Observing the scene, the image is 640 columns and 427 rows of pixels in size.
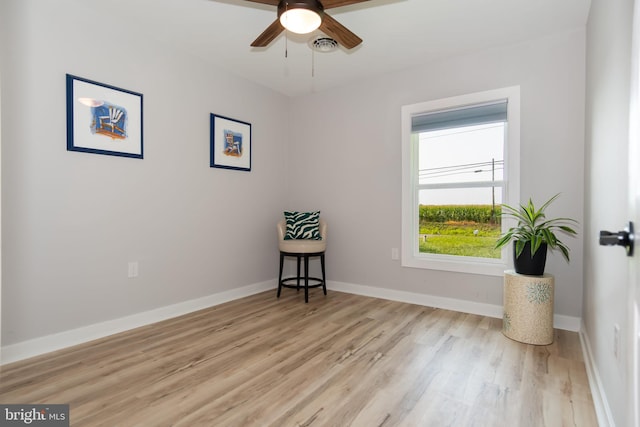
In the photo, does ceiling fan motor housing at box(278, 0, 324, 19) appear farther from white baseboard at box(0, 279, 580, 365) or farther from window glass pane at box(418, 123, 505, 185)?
white baseboard at box(0, 279, 580, 365)

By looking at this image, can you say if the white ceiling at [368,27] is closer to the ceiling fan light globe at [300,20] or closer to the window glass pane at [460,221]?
the ceiling fan light globe at [300,20]

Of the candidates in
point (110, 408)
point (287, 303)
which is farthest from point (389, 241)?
point (110, 408)

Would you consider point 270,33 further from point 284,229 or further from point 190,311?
point 190,311

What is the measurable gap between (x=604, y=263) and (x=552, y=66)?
1919 mm

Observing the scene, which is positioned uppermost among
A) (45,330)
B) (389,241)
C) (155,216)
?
(155,216)

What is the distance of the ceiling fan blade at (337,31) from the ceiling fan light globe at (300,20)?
0.10m

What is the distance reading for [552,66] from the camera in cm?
279

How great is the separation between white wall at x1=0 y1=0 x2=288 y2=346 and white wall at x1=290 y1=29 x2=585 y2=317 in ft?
3.14

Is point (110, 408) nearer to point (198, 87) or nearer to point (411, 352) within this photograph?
point (411, 352)

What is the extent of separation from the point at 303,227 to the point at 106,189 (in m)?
1.96

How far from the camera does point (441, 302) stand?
131 inches

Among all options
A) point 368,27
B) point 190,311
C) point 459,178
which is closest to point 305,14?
point 368,27

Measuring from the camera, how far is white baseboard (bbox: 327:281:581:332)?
275cm

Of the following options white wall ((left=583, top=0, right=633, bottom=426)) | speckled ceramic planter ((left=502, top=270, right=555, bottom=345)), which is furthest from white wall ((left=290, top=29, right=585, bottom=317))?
speckled ceramic planter ((left=502, top=270, right=555, bottom=345))
